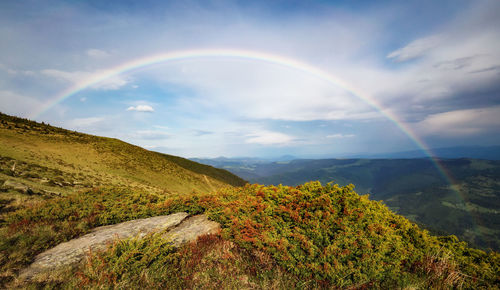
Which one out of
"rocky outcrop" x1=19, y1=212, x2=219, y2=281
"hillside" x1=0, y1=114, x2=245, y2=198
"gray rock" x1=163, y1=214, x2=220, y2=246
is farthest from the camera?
"hillside" x1=0, y1=114, x2=245, y2=198

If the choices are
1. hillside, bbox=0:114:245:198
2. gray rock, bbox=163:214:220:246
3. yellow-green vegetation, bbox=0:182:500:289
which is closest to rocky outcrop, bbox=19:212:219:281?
gray rock, bbox=163:214:220:246

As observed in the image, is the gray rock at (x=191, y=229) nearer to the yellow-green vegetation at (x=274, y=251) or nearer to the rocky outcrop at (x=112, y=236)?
the rocky outcrop at (x=112, y=236)

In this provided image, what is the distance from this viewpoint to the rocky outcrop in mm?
5587

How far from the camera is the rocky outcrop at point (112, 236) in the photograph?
5.59 metres

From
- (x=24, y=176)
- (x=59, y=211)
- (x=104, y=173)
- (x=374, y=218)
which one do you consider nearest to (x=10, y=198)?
(x=59, y=211)

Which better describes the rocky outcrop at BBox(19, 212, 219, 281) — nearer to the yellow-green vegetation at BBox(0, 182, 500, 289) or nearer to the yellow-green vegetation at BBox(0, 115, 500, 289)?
the yellow-green vegetation at BBox(0, 115, 500, 289)

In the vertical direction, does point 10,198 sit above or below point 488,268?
above

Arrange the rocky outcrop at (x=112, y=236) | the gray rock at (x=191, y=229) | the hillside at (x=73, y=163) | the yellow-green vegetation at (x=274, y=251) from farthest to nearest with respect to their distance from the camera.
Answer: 1. the hillside at (x=73, y=163)
2. the gray rock at (x=191, y=229)
3. the rocky outcrop at (x=112, y=236)
4. the yellow-green vegetation at (x=274, y=251)

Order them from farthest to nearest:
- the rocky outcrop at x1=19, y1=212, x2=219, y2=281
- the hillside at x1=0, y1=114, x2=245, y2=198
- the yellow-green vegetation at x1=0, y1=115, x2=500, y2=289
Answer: the hillside at x1=0, y1=114, x2=245, y2=198 < the rocky outcrop at x1=19, y1=212, x2=219, y2=281 < the yellow-green vegetation at x1=0, y1=115, x2=500, y2=289

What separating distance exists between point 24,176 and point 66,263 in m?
15.6

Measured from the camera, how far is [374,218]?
22.1 feet

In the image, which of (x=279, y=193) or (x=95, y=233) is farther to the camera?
(x=279, y=193)

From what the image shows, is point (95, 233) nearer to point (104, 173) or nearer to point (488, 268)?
point (488, 268)

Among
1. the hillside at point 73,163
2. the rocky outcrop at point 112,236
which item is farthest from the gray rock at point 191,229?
the hillside at point 73,163
